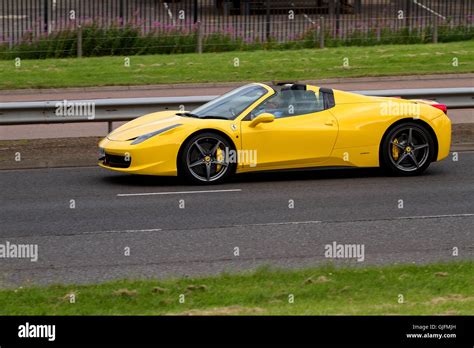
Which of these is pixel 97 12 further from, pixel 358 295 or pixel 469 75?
pixel 358 295

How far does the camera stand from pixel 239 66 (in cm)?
2628

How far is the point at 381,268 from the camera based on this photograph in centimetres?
1056

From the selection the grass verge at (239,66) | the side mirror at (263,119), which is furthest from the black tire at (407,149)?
the grass verge at (239,66)

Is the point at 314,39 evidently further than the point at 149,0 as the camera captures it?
No

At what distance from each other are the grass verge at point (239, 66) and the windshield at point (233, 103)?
9053 mm

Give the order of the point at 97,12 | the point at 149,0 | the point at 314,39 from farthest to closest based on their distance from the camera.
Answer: the point at 149,0
the point at 97,12
the point at 314,39

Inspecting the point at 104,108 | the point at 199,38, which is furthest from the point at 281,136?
the point at 199,38

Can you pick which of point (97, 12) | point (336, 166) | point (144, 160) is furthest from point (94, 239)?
point (97, 12)

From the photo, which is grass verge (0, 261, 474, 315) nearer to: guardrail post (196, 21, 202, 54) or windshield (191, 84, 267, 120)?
windshield (191, 84, 267, 120)

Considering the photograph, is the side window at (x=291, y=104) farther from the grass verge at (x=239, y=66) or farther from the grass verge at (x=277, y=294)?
the grass verge at (x=239, y=66)

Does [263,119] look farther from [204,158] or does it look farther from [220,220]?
[220,220]

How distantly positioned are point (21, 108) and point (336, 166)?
5376 millimetres

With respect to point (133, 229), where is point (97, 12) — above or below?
above
